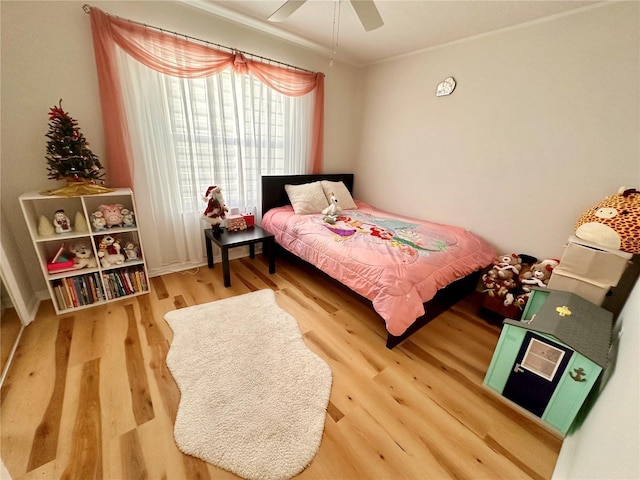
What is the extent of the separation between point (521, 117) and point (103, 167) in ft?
11.8

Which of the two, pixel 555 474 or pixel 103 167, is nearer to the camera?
pixel 555 474

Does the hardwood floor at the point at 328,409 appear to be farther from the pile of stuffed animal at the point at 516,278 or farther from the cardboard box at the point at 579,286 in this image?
the cardboard box at the point at 579,286

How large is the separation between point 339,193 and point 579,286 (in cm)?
234

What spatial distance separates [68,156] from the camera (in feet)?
5.87

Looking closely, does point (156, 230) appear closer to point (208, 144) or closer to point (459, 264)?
point (208, 144)

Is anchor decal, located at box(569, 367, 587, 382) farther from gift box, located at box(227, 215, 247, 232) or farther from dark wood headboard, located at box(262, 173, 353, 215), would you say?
dark wood headboard, located at box(262, 173, 353, 215)

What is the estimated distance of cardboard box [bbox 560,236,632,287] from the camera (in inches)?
61.5

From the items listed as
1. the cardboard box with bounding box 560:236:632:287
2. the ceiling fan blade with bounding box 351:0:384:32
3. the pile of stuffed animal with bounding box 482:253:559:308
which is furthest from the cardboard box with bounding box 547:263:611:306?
the ceiling fan blade with bounding box 351:0:384:32

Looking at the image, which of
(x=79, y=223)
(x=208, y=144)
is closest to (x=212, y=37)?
(x=208, y=144)

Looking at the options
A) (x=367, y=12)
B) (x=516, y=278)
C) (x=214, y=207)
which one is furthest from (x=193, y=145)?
(x=516, y=278)

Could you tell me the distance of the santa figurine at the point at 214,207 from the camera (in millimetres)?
2517

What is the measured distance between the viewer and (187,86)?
91.0 inches

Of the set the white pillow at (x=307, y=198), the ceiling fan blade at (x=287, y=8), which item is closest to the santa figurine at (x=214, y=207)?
the white pillow at (x=307, y=198)

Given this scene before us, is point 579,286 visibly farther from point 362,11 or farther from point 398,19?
point 398,19
